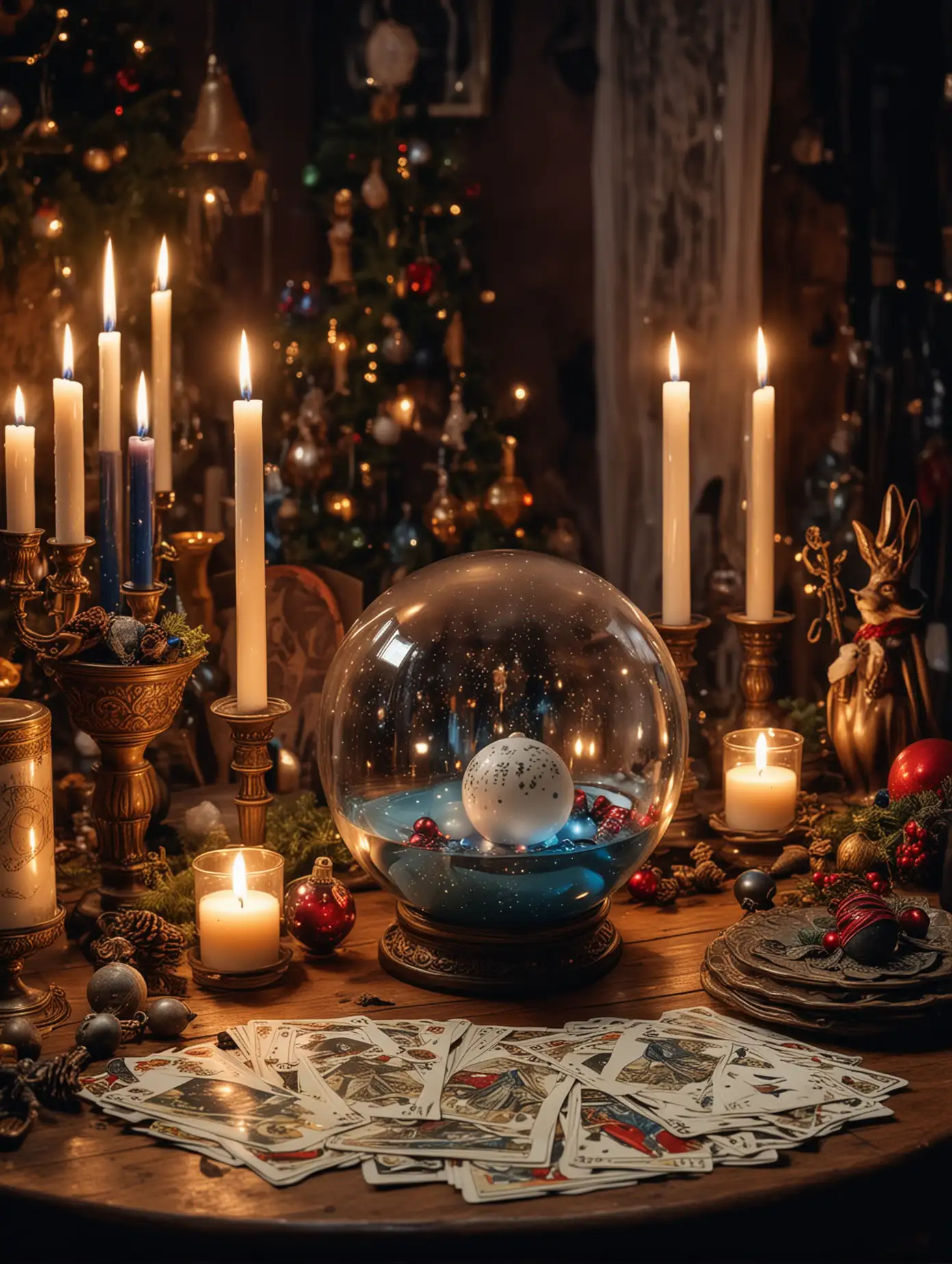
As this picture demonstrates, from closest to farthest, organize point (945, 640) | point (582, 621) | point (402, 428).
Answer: point (582, 621)
point (945, 640)
point (402, 428)

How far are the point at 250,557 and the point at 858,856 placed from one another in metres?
0.97

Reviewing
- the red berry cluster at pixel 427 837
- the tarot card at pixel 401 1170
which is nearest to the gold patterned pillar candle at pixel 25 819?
the red berry cluster at pixel 427 837

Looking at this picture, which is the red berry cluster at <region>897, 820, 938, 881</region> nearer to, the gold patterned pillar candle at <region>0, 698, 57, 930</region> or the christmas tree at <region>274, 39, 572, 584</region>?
the gold patterned pillar candle at <region>0, 698, 57, 930</region>

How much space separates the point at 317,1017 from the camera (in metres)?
1.89

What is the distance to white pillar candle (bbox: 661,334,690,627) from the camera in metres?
2.43

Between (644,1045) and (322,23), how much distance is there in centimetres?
324

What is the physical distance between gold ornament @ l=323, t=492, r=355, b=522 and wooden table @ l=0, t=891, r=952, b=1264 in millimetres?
2140

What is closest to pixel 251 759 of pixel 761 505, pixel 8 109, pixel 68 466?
pixel 68 466

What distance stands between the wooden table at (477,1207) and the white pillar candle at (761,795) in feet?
2.22

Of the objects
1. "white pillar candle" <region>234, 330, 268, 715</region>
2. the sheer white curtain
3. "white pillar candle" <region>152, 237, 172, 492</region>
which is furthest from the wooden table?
the sheer white curtain

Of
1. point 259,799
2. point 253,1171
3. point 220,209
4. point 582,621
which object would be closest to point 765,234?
point 220,209

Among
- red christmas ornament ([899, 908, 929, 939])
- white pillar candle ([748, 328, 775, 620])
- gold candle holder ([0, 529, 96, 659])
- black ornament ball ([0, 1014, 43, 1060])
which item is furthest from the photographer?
white pillar candle ([748, 328, 775, 620])

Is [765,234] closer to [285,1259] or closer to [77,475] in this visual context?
[77,475]

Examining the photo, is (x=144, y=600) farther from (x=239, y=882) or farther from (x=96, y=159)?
(x=96, y=159)
